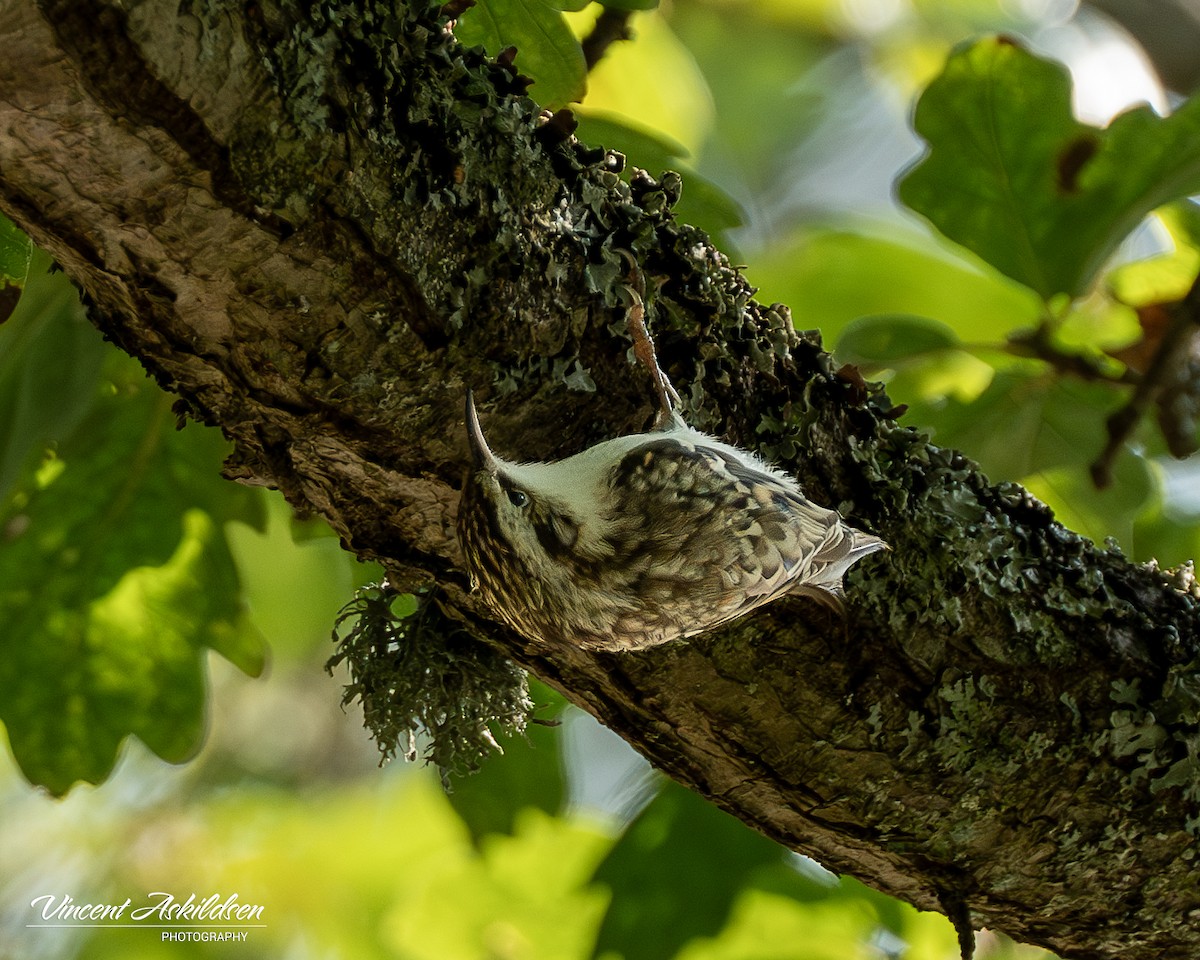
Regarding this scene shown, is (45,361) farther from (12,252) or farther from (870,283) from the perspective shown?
(870,283)

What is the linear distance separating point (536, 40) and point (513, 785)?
5.18ft

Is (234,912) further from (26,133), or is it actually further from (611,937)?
(26,133)

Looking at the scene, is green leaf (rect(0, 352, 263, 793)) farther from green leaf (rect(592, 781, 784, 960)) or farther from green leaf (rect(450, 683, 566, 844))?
green leaf (rect(592, 781, 784, 960))

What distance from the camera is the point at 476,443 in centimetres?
148

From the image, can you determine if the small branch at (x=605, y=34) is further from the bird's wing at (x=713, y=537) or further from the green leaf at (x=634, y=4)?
the bird's wing at (x=713, y=537)

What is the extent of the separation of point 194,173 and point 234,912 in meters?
3.96

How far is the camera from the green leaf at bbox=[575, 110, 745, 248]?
6.95ft

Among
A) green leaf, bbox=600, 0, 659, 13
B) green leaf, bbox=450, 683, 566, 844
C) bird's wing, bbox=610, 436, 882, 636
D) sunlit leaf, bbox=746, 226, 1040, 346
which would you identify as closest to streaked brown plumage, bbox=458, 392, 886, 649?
bird's wing, bbox=610, 436, 882, 636

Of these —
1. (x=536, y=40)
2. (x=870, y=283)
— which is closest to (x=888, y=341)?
(x=536, y=40)

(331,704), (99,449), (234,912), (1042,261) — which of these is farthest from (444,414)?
(331,704)

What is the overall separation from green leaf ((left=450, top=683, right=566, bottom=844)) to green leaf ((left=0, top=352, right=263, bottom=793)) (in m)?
0.65

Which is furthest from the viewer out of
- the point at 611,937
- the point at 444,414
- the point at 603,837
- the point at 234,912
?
the point at 234,912

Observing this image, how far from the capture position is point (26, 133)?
116 centimetres

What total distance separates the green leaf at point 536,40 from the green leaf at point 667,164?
9.3 inches
